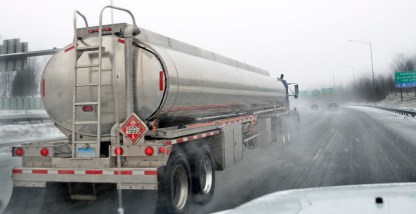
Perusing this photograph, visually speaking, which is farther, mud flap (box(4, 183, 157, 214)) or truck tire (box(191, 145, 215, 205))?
truck tire (box(191, 145, 215, 205))

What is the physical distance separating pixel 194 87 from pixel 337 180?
157 inches

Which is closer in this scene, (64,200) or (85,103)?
(85,103)

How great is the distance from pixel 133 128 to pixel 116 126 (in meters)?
0.46

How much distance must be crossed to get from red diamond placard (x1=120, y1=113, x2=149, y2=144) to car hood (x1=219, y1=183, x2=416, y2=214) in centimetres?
231

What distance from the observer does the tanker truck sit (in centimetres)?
537

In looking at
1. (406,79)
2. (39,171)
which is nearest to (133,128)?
(39,171)

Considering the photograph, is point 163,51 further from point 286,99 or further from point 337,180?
point 286,99

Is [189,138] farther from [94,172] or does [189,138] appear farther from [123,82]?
[94,172]

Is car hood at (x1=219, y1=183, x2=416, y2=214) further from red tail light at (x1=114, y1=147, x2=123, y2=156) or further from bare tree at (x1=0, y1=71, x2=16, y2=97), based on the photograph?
bare tree at (x1=0, y1=71, x2=16, y2=97)

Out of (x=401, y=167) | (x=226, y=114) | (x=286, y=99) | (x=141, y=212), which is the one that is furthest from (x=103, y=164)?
(x=286, y=99)

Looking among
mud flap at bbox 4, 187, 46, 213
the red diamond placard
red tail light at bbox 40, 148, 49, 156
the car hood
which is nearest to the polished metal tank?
the red diamond placard

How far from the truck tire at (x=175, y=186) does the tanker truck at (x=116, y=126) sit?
14 millimetres

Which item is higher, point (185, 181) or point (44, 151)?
point (44, 151)

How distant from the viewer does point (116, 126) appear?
5.73 m
